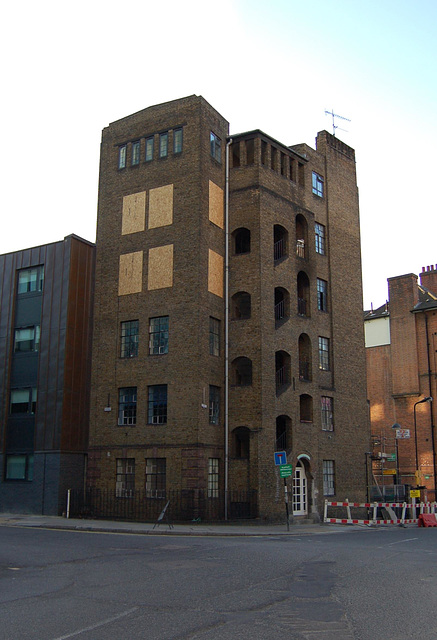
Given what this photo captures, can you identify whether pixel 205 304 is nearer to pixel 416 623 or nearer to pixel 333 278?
pixel 333 278

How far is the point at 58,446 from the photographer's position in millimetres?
30812

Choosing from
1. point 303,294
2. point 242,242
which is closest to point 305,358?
point 303,294

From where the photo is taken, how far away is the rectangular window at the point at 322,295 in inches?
1424

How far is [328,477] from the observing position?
112 ft

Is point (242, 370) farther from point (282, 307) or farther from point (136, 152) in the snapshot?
point (136, 152)

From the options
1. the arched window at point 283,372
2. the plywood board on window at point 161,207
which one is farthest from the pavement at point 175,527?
the plywood board on window at point 161,207

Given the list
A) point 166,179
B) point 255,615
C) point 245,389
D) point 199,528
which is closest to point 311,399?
point 245,389

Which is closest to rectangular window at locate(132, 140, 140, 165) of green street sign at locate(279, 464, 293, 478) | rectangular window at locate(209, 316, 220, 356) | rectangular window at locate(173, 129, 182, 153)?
rectangular window at locate(173, 129, 182, 153)

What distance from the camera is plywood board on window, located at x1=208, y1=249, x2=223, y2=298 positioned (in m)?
31.2

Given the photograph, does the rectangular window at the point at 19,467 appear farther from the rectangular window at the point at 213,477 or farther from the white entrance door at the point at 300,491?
the white entrance door at the point at 300,491

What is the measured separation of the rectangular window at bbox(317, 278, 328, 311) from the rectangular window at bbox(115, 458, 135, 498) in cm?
1338

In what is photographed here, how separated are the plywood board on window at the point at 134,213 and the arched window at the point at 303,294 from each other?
8.96 metres

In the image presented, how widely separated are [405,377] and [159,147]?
2990 cm

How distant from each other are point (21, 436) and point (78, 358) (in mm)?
4730
